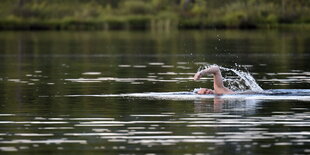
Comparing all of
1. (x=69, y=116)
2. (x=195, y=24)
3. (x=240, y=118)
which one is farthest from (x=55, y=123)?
(x=195, y=24)

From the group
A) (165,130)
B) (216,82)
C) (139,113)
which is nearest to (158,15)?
(216,82)

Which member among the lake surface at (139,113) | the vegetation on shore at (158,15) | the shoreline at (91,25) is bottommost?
the lake surface at (139,113)

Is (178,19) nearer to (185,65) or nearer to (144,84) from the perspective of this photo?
(185,65)

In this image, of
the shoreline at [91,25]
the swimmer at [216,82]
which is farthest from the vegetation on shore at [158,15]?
the swimmer at [216,82]

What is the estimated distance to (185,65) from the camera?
44.7m

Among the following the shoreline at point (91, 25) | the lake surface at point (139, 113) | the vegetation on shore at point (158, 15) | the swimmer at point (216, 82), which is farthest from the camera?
the shoreline at point (91, 25)

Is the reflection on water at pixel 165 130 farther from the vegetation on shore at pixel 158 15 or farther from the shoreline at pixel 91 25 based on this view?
the shoreline at pixel 91 25

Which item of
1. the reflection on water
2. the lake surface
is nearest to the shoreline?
the lake surface

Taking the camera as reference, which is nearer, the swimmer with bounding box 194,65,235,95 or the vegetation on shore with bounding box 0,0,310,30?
the swimmer with bounding box 194,65,235,95

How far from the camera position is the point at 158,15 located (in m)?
118

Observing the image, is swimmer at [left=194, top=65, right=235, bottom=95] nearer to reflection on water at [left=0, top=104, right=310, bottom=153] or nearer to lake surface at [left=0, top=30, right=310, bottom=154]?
lake surface at [left=0, top=30, right=310, bottom=154]

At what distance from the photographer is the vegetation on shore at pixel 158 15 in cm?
10744

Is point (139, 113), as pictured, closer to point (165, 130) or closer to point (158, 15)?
point (165, 130)

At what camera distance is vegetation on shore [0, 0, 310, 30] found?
352 ft
